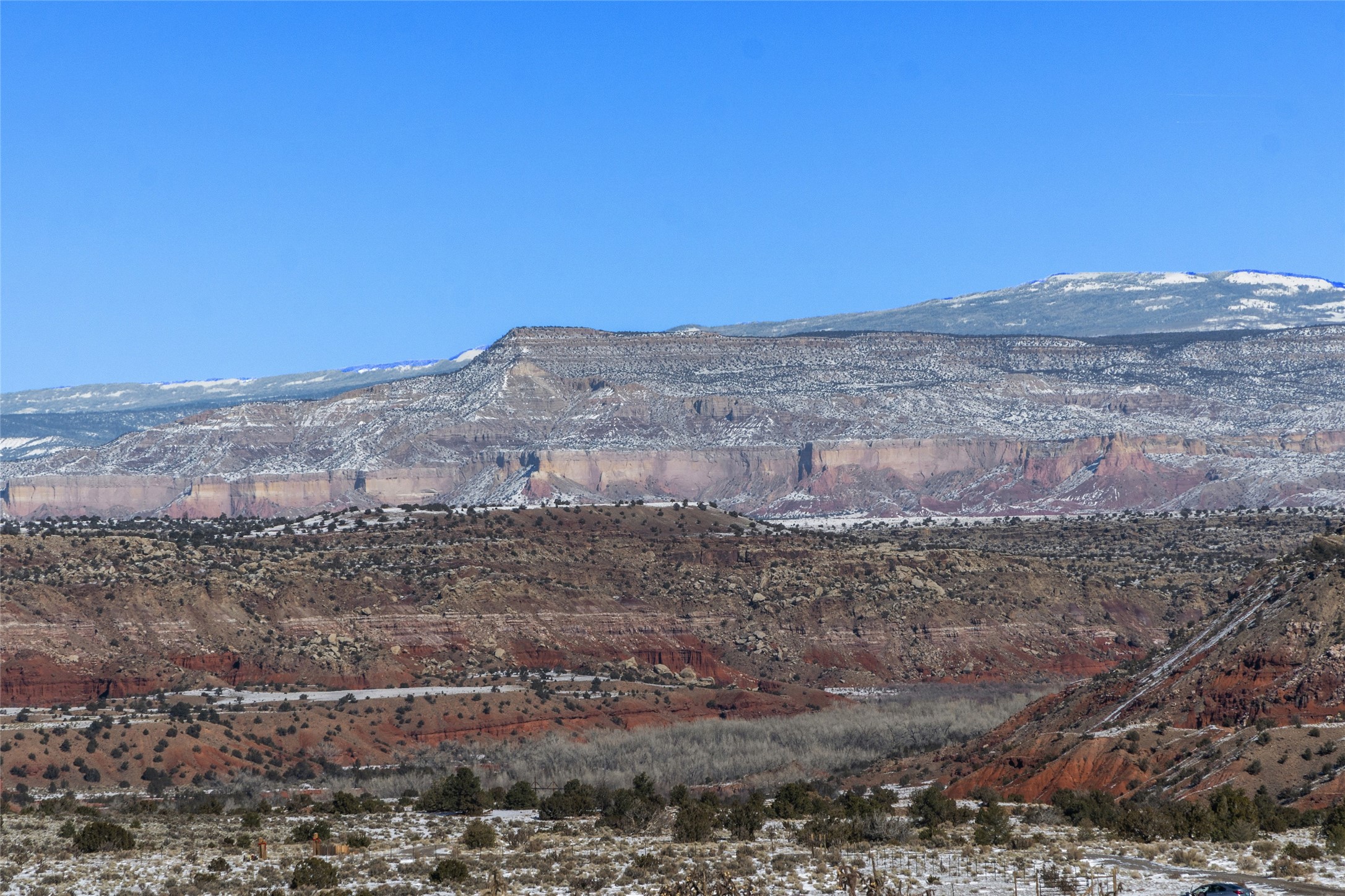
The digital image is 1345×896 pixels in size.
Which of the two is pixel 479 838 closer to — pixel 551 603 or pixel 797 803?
pixel 797 803

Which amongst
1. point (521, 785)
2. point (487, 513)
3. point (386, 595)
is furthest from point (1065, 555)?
point (521, 785)

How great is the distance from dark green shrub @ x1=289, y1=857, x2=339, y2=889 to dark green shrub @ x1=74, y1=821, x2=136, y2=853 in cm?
563

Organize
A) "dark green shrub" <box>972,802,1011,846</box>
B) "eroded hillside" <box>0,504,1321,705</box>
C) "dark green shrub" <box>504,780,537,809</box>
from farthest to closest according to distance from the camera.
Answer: "eroded hillside" <box>0,504,1321,705</box> → "dark green shrub" <box>504,780,537,809</box> → "dark green shrub" <box>972,802,1011,846</box>

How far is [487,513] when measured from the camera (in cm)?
11288

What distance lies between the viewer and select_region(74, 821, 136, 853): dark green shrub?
3609cm

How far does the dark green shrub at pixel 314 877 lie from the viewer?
31.9m

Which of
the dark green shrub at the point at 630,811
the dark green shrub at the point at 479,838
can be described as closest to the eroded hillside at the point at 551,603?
the dark green shrub at the point at 630,811

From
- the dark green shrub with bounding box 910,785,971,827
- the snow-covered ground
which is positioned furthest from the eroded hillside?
the dark green shrub with bounding box 910,785,971,827

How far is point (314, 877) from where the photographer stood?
32094 mm

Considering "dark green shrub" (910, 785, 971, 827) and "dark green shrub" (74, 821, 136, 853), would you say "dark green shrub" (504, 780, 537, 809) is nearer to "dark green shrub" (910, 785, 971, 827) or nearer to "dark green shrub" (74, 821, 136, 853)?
"dark green shrub" (910, 785, 971, 827)

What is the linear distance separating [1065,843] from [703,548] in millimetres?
68808

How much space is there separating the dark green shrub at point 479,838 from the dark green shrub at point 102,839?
6.36 m

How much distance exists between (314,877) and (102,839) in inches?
255

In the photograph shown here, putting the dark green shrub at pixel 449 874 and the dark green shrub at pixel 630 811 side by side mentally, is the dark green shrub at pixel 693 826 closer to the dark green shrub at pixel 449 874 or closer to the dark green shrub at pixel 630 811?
the dark green shrub at pixel 630 811
